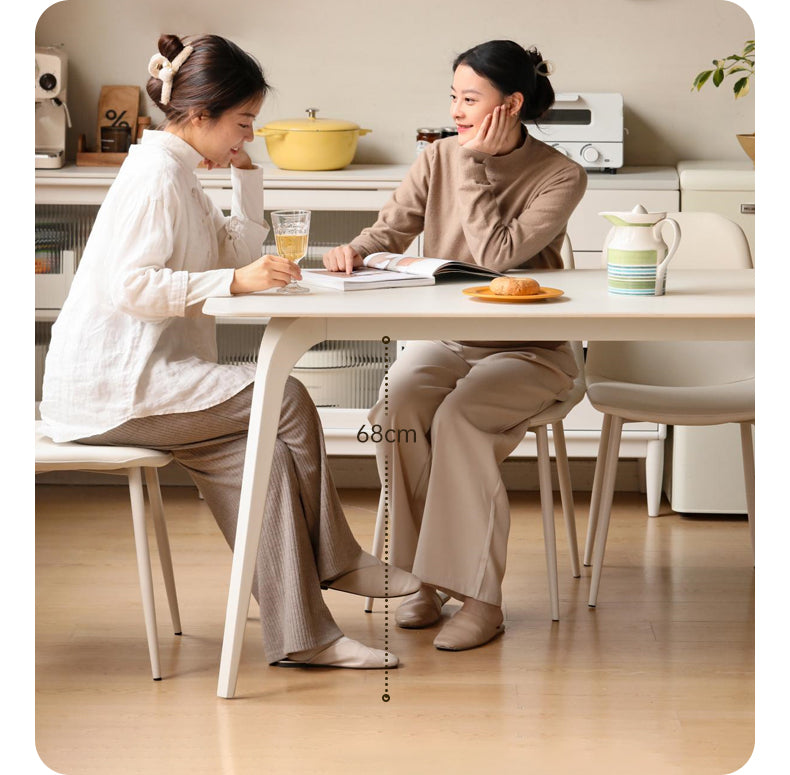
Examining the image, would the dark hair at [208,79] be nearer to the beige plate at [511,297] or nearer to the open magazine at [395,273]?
the open magazine at [395,273]

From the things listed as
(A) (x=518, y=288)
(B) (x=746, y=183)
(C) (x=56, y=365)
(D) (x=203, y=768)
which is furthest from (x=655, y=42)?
(D) (x=203, y=768)

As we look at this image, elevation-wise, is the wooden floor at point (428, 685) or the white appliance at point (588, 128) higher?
the white appliance at point (588, 128)

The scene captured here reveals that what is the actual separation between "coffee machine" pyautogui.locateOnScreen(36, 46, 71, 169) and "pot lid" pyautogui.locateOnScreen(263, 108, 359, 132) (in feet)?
1.94

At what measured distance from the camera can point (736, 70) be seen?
3.12 m

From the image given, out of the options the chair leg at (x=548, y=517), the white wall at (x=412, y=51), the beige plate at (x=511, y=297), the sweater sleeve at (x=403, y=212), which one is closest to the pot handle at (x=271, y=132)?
the white wall at (x=412, y=51)

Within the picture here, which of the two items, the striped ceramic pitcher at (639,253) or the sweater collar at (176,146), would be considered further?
the sweater collar at (176,146)

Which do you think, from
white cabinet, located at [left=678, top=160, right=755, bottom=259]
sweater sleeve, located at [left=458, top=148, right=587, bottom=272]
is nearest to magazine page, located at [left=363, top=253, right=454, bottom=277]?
sweater sleeve, located at [left=458, top=148, right=587, bottom=272]

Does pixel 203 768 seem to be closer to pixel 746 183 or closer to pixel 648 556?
pixel 648 556

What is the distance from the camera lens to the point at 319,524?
2154 millimetres

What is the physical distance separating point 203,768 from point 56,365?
0.77m

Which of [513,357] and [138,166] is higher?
[138,166]

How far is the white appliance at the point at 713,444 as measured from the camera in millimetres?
3092

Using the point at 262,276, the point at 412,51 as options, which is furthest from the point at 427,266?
the point at 412,51

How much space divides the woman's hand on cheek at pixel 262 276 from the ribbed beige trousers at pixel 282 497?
213mm
